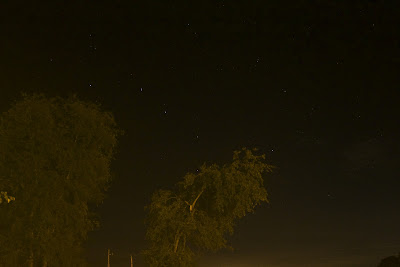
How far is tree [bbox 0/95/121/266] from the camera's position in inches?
1040

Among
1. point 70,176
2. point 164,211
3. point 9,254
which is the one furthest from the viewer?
point 164,211

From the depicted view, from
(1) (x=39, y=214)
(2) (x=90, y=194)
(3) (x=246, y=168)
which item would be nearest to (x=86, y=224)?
(2) (x=90, y=194)

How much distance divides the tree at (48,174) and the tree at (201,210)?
12.6 ft

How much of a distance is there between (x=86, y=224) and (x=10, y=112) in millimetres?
6553

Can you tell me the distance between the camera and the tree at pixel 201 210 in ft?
99.5

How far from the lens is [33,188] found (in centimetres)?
2645

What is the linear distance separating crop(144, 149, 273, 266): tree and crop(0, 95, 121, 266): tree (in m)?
3.84

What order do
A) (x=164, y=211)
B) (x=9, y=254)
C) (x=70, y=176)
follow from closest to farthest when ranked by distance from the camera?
(x=9, y=254), (x=70, y=176), (x=164, y=211)

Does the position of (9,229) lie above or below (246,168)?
below

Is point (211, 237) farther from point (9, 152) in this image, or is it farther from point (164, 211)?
point (9, 152)

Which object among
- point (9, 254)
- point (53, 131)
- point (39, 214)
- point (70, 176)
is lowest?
point (9, 254)

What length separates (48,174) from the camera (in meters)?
27.1

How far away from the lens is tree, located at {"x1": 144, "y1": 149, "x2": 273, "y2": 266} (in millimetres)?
30312

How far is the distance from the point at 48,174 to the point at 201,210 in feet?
27.9
